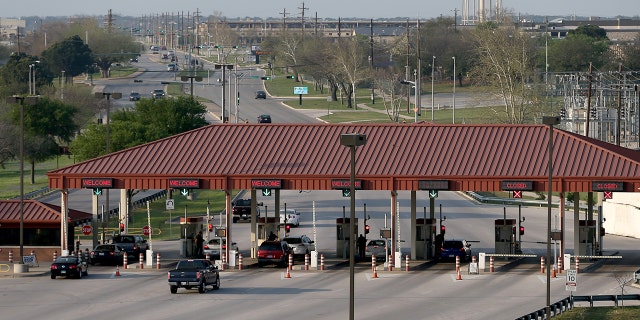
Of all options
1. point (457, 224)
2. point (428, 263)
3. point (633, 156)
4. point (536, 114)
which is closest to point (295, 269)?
point (428, 263)

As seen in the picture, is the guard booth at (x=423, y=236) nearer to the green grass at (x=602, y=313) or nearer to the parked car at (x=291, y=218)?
the green grass at (x=602, y=313)

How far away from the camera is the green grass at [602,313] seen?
4713cm

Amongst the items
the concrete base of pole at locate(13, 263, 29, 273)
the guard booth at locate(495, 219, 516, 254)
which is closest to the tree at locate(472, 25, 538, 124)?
the guard booth at locate(495, 219, 516, 254)

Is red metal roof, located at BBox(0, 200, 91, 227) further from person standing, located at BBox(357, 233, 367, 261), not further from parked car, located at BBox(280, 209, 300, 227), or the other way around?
parked car, located at BBox(280, 209, 300, 227)

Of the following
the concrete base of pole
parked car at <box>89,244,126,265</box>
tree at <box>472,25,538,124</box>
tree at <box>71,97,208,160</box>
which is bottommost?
the concrete base of pole

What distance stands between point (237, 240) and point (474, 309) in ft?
101

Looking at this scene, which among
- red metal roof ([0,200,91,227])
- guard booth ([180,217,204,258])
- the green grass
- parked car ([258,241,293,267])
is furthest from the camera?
guard booth ([180,217,204,258])

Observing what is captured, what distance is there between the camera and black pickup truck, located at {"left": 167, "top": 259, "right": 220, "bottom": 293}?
178 ft

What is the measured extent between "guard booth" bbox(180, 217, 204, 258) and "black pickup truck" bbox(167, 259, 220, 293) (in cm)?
1219

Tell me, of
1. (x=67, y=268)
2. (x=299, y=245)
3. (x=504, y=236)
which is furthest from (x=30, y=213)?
(x=504, y=236)

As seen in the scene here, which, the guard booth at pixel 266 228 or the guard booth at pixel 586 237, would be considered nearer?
the guard booth at pixel 586 237

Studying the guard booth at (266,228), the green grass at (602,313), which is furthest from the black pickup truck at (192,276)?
the guard booth at (266,228)

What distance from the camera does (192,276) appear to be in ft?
178

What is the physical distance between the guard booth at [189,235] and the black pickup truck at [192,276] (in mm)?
12186
